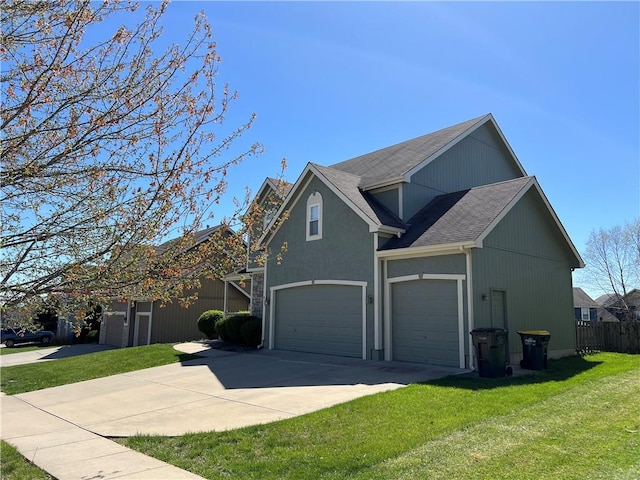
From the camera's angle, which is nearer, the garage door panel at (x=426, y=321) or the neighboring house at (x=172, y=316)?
the garage door panel at (x=426, y=321)

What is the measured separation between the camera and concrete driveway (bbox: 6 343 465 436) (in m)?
8.03

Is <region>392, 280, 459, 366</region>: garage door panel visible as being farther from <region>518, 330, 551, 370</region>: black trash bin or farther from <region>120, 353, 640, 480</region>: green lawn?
<region>120, 353, 640, 480</region>: green lawn

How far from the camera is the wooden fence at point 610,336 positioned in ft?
60.5

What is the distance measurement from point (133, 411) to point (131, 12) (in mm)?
7218

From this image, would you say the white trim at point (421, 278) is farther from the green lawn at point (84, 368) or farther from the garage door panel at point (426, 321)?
the green lawn at point (84, 368)

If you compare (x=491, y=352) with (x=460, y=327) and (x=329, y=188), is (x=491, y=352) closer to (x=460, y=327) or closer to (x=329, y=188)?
(x=460, y=327)

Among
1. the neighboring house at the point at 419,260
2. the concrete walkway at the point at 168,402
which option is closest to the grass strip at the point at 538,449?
the concrete walkway at the point at 168,402

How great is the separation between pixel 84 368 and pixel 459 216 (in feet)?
44.3

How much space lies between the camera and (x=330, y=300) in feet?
51.6

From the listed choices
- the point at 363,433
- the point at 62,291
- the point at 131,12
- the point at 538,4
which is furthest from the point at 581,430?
the point at 538,4

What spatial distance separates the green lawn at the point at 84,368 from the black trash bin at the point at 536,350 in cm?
1075

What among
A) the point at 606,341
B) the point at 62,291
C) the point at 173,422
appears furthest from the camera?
the point at 606,341

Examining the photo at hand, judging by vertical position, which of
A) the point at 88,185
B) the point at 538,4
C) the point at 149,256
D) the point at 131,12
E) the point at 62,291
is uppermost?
the point at 538,4

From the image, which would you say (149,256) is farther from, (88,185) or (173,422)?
(173,422)
